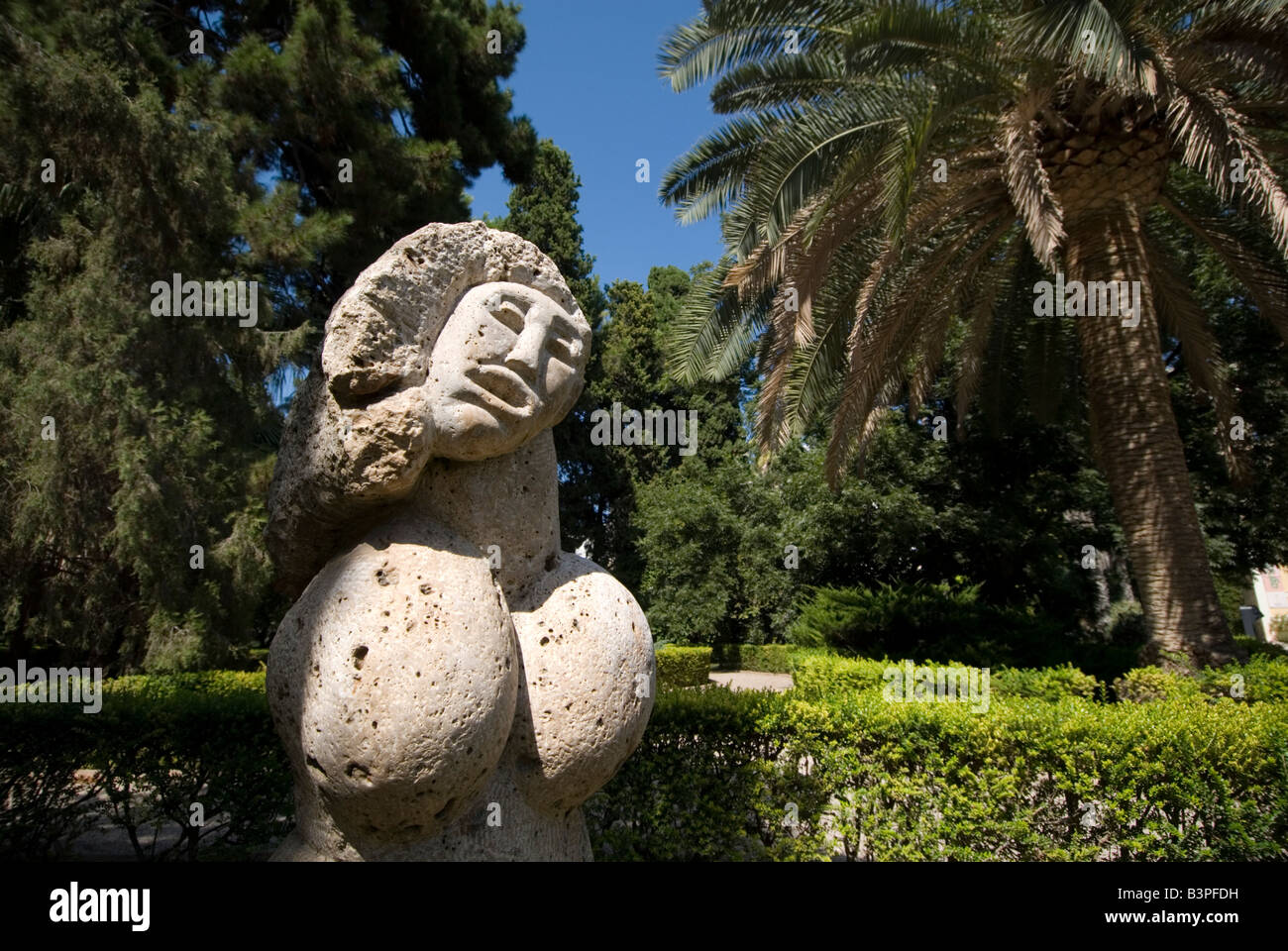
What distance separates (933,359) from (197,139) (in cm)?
1056

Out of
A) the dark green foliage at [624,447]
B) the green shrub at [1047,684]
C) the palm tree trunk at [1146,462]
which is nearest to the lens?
the palm tree trunk at [1146,462]

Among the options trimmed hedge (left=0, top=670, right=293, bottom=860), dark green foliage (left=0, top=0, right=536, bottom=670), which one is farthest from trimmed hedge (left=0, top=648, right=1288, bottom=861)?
dark green foliage (left=0, top=0, right=536, bottom=670)

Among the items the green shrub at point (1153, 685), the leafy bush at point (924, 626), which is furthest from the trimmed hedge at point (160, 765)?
the leafy bush at point (924, 626)

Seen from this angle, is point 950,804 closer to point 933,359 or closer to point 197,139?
point 933,359

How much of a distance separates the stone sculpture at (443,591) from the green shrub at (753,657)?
16.6m

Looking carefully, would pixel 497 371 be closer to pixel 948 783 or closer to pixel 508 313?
pixel 508 313

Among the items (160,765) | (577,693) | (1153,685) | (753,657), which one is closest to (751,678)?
(753,657)

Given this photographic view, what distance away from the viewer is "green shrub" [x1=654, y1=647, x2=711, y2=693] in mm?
15484

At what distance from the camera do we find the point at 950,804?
14.7 ft

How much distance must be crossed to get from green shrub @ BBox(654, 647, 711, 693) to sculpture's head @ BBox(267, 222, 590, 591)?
41.7ft

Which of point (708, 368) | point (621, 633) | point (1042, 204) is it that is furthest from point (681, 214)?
point (621, 633)

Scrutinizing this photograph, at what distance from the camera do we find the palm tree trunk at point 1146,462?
24.0 ft

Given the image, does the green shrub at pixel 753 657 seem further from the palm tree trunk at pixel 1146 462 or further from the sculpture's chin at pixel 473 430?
the sculpture's chin at pixel 473 430

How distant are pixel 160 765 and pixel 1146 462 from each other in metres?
8.63
